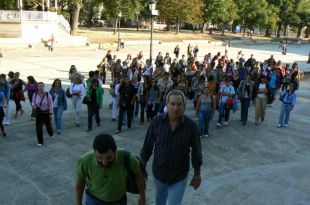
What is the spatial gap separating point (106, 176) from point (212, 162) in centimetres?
573

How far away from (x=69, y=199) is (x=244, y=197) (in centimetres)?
305

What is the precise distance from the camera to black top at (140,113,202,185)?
14.5 ft

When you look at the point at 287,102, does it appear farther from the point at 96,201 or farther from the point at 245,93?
the point at 96,201

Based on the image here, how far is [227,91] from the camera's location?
39.0 ft

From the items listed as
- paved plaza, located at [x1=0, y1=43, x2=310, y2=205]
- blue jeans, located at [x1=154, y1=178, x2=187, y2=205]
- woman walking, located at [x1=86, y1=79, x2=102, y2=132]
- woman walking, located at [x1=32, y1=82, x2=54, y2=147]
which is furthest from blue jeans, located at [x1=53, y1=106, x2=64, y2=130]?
blue jeans, located at [x1=154, y1=178, x2=187, y2=205]

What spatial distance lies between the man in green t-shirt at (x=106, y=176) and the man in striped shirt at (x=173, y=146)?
686 millimetres

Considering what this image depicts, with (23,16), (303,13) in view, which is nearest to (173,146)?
(23,16)

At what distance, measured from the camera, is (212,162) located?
9.16m

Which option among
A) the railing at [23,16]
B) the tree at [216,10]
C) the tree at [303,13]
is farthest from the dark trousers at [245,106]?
the tree at [303,13]

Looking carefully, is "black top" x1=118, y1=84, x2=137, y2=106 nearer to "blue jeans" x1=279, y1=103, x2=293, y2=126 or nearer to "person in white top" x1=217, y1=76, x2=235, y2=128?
"person in white top" x1=217, y1=76, x2=235, y2=128

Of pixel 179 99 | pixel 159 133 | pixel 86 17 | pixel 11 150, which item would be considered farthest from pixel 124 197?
pixel 86 17

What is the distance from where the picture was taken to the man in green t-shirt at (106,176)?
12.0 ft

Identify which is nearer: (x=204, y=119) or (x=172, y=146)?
(x=172, y=146)

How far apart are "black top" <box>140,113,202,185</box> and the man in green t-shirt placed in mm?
683
